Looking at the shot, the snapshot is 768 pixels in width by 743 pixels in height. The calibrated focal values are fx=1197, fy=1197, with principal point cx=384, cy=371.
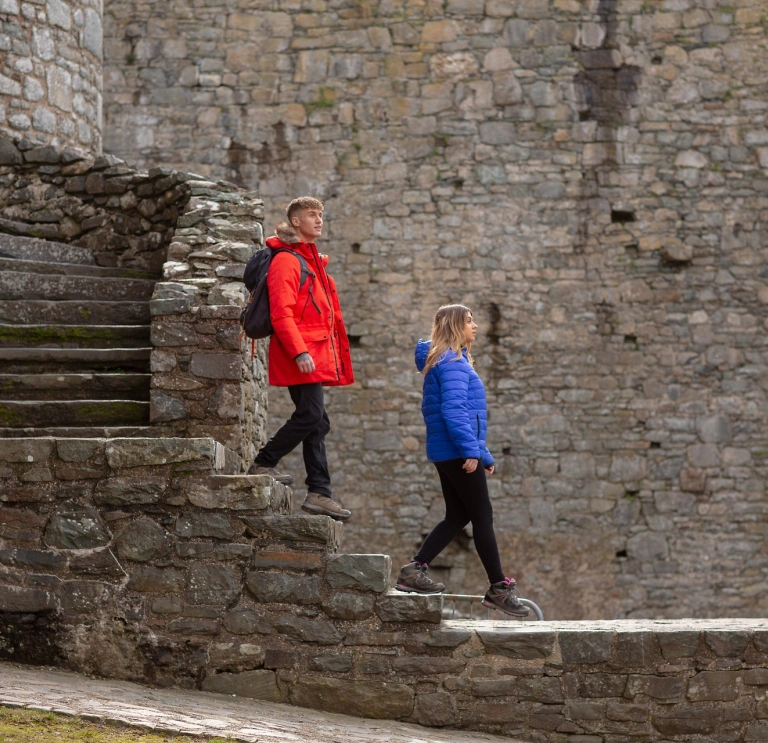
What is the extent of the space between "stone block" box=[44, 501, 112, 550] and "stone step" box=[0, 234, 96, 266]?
3.02 m

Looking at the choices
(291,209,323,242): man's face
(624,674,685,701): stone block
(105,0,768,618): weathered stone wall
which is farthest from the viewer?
(105,0,768,618): weathered stone wall

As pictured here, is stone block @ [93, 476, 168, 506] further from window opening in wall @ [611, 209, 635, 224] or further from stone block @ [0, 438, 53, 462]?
window opening in wall @ [611, 209, 635, 224]

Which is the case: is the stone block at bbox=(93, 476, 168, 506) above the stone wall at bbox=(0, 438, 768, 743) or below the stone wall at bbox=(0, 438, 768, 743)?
above

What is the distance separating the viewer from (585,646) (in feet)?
17.9

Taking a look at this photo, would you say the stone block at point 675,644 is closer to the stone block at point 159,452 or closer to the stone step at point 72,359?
the stone block at point 159,452

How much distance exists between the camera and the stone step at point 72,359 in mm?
6711

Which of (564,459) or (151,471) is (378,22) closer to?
(564,459)

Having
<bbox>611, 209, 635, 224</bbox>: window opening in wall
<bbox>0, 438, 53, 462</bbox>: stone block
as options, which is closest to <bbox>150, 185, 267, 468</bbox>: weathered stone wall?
<bbox>0, 438, 53, 462</bbox>: stone block

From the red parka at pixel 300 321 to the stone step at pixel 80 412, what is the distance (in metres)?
0.95

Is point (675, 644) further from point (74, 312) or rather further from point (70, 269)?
point (70, 269)

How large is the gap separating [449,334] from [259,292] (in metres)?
0.97

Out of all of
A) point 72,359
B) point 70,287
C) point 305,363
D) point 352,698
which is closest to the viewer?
point 352,698

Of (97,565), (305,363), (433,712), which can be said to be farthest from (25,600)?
(433,712)

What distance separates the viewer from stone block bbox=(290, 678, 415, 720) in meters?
5.37
